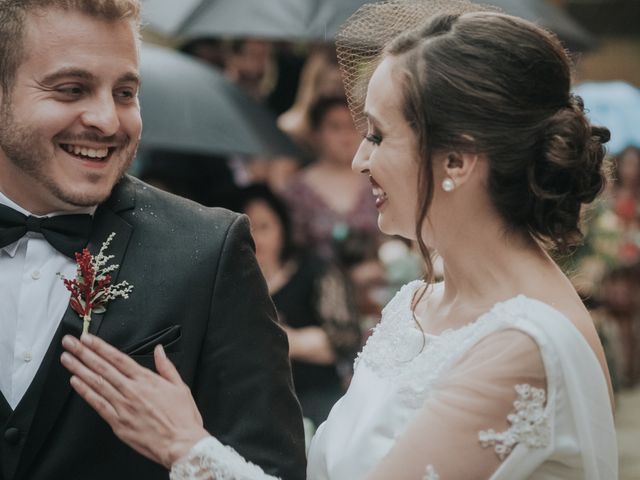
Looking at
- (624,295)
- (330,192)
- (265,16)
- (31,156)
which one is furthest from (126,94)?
(624,295)

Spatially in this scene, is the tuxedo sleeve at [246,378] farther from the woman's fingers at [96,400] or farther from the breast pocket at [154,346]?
the woman's fingers at [96,400]

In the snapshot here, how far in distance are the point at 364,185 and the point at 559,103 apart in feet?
14.7

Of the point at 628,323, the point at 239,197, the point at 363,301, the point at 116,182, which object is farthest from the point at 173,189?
the point at 628,323

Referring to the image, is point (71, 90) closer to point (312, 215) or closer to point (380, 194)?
point (380, 194)

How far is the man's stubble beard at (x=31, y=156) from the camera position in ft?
9.82

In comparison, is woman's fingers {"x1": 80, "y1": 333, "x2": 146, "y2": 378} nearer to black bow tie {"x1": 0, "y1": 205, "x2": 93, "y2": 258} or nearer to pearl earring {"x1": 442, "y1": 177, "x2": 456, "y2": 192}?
black bow tie {"x1": 0, "y1": 205, "x2": 93, "y2": 258}

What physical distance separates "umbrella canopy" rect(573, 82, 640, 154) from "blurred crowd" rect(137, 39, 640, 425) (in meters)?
3.12

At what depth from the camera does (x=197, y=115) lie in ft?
20.4

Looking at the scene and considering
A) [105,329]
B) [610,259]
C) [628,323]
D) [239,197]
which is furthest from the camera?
[628,323]

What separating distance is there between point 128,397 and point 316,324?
318 centimetres

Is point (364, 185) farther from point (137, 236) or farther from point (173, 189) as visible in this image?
point (137, 236)

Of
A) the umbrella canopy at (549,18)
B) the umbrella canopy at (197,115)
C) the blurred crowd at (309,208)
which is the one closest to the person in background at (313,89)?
the blurred crowd at (309,208)

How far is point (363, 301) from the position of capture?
22.1 feet

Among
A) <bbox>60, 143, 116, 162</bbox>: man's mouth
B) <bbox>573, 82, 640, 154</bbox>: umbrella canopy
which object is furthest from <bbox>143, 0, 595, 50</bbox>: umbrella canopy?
<bbox>573, 82, 640, 154</bbox>: umbrella canopy
